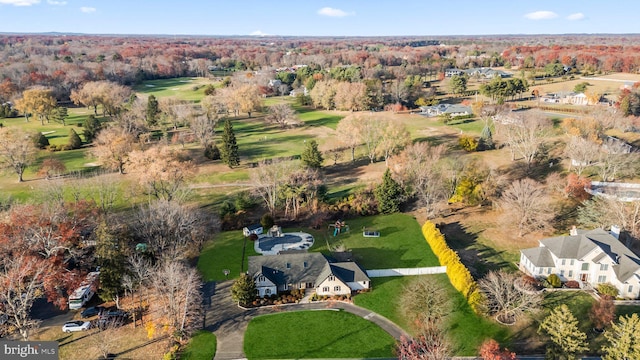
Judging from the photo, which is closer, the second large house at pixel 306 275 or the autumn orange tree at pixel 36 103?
the second large house at pixel 306 275

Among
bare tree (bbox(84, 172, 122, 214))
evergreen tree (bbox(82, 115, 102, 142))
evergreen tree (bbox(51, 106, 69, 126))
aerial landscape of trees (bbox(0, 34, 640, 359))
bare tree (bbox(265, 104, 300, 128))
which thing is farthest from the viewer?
bare tree (bbox(265, 104, 300, 128))

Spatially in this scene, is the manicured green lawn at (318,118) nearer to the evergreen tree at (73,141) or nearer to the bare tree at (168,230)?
the evergreen tree at (73,141)

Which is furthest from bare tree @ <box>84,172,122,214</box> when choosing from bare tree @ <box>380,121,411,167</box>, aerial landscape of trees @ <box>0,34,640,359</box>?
bare tree @ <box>380,121,411,167</box>

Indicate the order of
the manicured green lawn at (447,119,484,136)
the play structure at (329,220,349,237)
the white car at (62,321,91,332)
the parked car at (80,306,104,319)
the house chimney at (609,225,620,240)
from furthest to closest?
the manicured green lawn at (447,119,484,136) < the play structure at (329,220,349,237) < the house chimney at (609,225,620,240) < the parked car at (80,306,104,319) < the white car at (62,321,91,332)

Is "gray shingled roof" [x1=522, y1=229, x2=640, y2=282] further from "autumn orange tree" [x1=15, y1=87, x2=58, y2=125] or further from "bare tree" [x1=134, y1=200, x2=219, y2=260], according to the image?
"autumn orange tree" [x1=15, y1=87, x2=58, y2=125]

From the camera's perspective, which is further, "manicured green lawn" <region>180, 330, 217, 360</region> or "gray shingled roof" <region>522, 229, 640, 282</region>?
"gray shingled roof" <region>522, 229, 640, 282</region>

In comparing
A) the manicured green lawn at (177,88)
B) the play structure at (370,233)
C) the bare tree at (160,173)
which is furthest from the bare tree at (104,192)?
the manicured green lawn at (177,88)

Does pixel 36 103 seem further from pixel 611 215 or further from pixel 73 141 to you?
pixel 611 215

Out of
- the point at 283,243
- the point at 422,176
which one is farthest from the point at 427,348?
the point at 422,176
